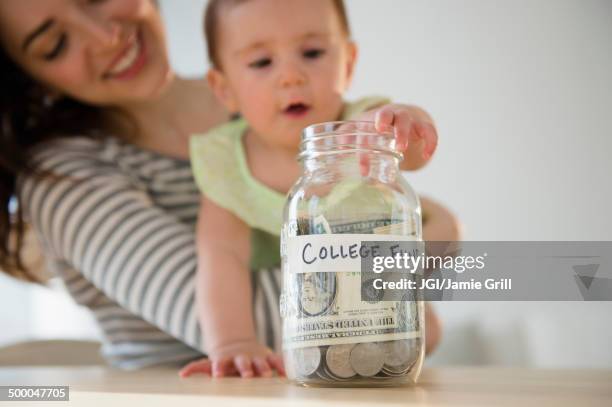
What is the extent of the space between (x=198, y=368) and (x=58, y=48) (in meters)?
0.61

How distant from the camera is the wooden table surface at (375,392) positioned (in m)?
0.40

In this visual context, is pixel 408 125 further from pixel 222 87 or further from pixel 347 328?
pixel 222 87

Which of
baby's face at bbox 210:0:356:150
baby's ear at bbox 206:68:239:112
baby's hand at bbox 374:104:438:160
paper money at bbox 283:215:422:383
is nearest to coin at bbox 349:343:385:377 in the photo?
paper money at bbox 283:215:422:383

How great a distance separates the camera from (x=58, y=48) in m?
1.08

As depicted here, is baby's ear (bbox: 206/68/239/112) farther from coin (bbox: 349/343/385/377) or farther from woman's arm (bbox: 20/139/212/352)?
coin (bbox: 349/343/385/377)

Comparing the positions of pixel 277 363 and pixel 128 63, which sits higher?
pixel 128 63

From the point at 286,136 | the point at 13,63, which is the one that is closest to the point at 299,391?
the point at 286,136

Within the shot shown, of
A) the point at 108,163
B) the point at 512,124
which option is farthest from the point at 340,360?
the point at 512,124

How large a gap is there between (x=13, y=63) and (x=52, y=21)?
171mm

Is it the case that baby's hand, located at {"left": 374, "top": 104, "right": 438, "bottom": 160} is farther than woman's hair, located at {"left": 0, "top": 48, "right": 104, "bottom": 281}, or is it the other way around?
woman's hair, located at {"left": 0, "top": 48, "right": 104, "bottom": 281}

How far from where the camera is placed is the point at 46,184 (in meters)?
1.04

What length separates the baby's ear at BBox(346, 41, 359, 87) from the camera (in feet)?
2.72

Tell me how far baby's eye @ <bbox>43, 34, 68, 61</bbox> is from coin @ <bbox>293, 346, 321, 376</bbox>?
29.5 inches

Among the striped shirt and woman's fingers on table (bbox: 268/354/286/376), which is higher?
the striped shirt
